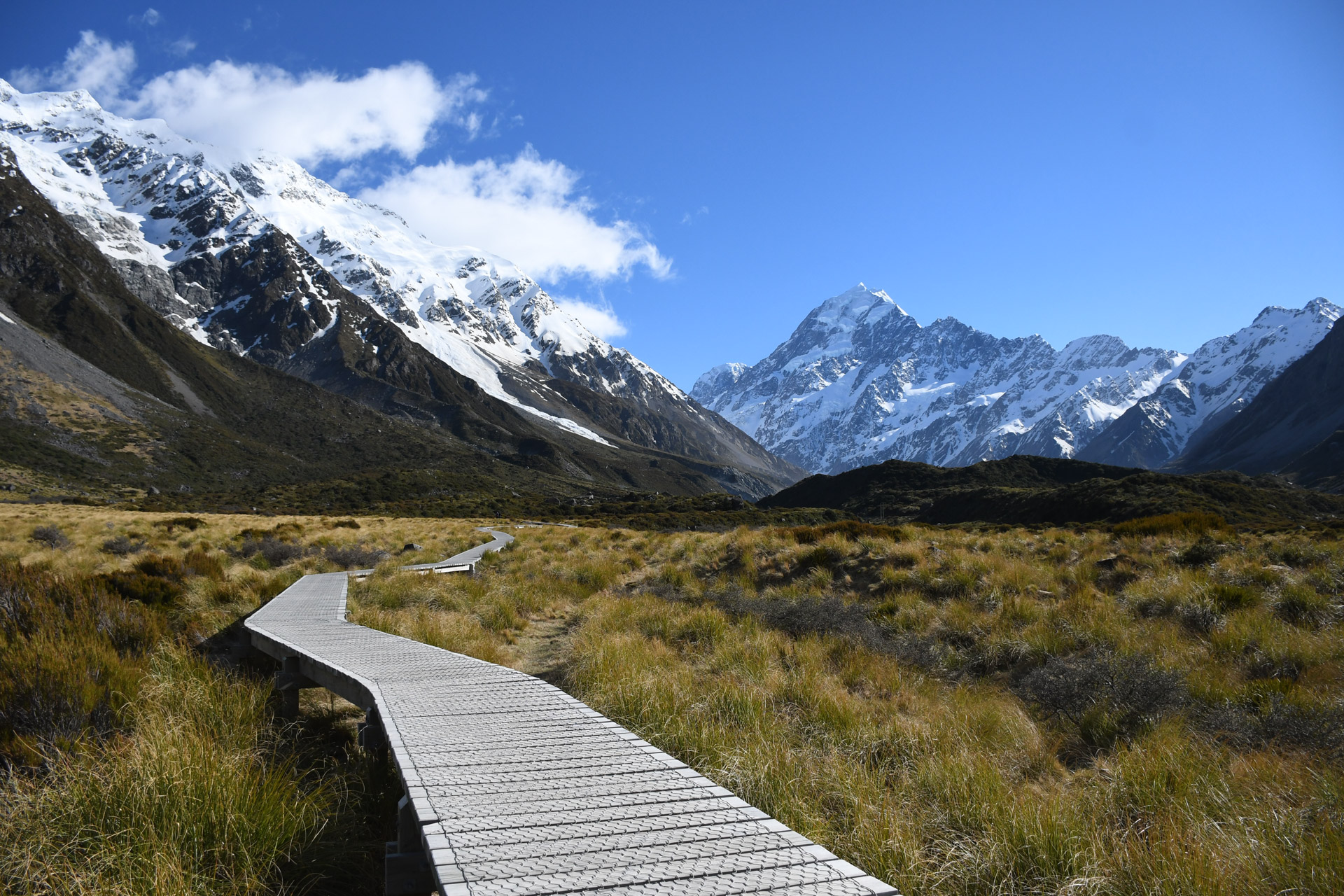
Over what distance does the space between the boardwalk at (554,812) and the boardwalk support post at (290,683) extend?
3.32 ft

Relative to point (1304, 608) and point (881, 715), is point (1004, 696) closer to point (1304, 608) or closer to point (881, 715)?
point (881, 715)

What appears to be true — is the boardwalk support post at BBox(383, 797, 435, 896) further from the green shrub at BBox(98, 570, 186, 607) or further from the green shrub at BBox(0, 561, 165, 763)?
the green shrub at BBox(98, 570, 186, 607)

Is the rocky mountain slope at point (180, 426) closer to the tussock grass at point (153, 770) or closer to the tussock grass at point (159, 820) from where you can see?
the tussock grass at point (153, 770)

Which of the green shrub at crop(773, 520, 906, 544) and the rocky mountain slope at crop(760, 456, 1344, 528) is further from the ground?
the rocky mountain slope at crop(760, 456, 1344, 528)

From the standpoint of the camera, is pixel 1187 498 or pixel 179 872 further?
pixel 1187 498

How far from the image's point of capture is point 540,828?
9.47 feet

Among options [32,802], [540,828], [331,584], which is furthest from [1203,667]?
[331,584]

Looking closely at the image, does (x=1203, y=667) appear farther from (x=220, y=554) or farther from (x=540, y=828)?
(x=220, y=554)

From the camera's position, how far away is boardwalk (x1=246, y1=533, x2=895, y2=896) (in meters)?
2.49

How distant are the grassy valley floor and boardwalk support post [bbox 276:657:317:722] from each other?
275 millimetres

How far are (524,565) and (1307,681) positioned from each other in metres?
13.3

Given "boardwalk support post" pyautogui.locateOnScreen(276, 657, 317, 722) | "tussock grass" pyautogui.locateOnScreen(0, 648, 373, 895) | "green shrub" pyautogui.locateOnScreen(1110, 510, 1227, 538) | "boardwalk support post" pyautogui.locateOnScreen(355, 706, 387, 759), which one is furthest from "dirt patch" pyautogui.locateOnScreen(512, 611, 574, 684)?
"green shrub" pyautogui.locateOnScreen(1110, 510, 1227, 538)

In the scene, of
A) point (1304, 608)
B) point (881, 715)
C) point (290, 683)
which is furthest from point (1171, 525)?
point (290, 683)

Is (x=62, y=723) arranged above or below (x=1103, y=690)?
above
